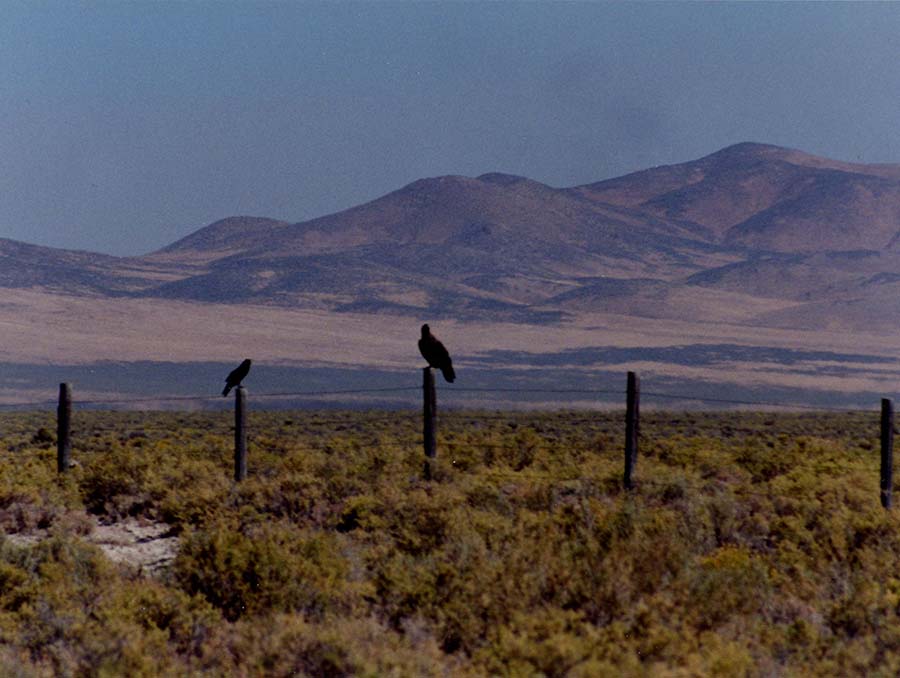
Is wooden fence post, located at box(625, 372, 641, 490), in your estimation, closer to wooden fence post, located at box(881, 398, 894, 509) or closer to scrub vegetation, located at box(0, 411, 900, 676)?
scrub vegetation, located at box(0, 411, 900, 676)

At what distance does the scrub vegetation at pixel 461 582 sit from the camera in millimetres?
6348

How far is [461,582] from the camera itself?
732cm

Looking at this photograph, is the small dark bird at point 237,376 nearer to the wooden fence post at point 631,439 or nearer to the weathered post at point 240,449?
the weathered post at point 240,449

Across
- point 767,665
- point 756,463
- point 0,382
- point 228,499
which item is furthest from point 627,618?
point 0,382

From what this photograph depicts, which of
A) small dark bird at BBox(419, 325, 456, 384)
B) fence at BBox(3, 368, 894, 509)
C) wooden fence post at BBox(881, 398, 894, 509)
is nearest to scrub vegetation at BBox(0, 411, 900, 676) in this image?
wooden fence post at BBox(881, 398, 894, 509)

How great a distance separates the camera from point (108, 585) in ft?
26.3

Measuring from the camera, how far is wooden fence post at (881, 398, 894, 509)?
11.8m

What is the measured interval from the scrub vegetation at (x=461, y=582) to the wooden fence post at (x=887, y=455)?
172 mm

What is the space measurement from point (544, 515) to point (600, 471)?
3973 mm

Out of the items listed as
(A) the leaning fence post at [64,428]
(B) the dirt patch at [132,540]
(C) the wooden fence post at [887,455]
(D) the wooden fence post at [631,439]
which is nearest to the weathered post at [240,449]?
(B) the dirt patch at [132,540]

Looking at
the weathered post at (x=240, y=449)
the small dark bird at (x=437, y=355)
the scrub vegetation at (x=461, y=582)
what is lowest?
the scrub vegetation at (x=461, y=582)

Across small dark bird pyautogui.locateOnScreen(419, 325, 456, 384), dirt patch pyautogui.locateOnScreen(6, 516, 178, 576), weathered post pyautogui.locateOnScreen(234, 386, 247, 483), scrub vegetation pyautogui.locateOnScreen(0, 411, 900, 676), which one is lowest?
dirt patch pyautogui.locateOnScreen(6, 516, 178, 576)

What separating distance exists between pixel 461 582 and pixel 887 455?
6.48 m

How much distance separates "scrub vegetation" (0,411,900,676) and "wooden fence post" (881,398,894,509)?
0.17 metres
